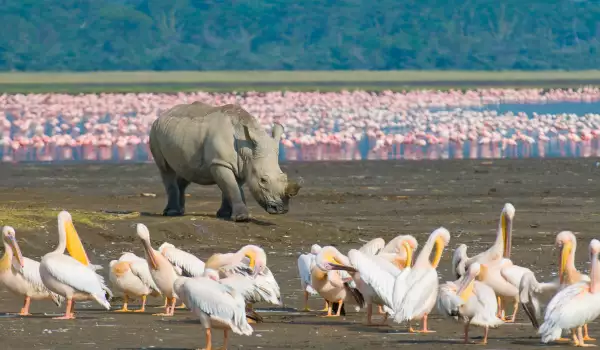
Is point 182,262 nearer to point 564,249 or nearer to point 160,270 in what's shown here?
point 160,270

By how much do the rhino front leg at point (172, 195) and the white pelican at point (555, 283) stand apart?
31.2 feet

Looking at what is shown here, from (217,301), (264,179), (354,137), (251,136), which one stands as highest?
(251,136)

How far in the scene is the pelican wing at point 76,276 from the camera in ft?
46.2

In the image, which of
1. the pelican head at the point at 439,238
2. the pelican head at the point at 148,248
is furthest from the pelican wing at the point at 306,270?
the pelican head at the point at 148,248

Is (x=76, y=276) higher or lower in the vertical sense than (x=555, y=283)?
lower

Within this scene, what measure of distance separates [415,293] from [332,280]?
1.56 metres

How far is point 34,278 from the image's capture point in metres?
14.7

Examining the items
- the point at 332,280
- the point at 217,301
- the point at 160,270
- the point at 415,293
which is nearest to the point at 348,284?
the point at 332,280

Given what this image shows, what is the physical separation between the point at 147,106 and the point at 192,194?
37.7m

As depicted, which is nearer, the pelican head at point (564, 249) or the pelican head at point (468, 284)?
the pelican head at point (468, 284)

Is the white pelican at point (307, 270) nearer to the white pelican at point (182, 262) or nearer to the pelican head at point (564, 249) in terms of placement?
the white pelican at point (182, 262)

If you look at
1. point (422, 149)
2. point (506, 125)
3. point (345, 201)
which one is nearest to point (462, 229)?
point (345, 201)

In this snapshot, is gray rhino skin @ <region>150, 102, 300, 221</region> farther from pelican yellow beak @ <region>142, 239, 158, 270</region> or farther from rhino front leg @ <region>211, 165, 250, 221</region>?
pelican yellow beak @ <region>142, 239, 158, 270</region>

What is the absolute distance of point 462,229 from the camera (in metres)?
21.4
